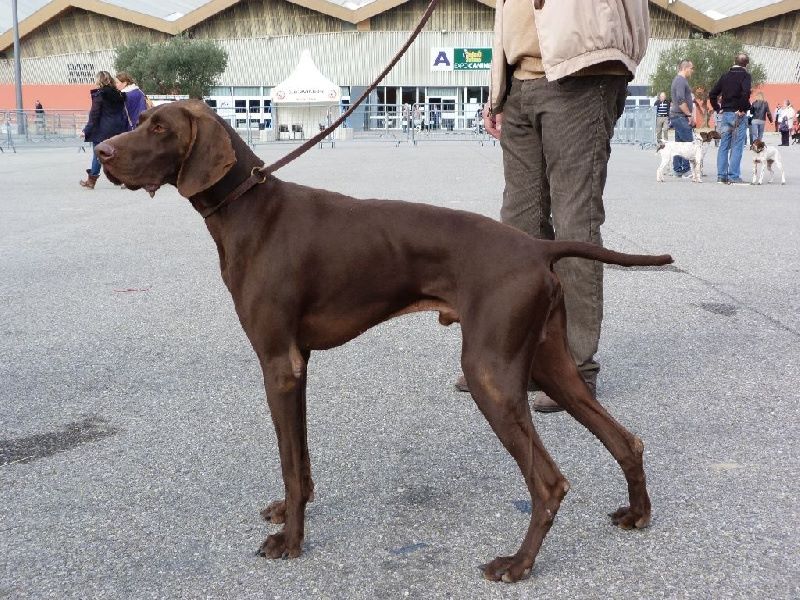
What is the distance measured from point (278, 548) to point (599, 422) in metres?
0.97

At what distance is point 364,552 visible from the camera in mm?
2379

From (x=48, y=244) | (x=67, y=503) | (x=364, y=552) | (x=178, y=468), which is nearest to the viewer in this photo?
(x=364, y=552)

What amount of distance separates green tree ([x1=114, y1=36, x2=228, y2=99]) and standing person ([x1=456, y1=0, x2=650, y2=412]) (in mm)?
50823

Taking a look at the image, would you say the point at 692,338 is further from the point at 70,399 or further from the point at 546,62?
the point at 70,399

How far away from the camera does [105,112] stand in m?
13.2

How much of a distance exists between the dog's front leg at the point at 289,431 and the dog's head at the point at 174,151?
0.51m

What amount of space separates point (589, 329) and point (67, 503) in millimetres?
1999

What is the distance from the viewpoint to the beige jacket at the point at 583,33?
321cm

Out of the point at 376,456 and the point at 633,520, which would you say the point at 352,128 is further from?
the point at 633,520

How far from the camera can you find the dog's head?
2264mm

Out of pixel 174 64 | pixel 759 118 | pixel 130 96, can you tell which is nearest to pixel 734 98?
pixel 759 118

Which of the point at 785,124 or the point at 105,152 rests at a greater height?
the point at 105,152

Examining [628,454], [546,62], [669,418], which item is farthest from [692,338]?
[628,454]

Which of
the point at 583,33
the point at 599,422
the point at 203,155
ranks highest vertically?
the point at 583,33
